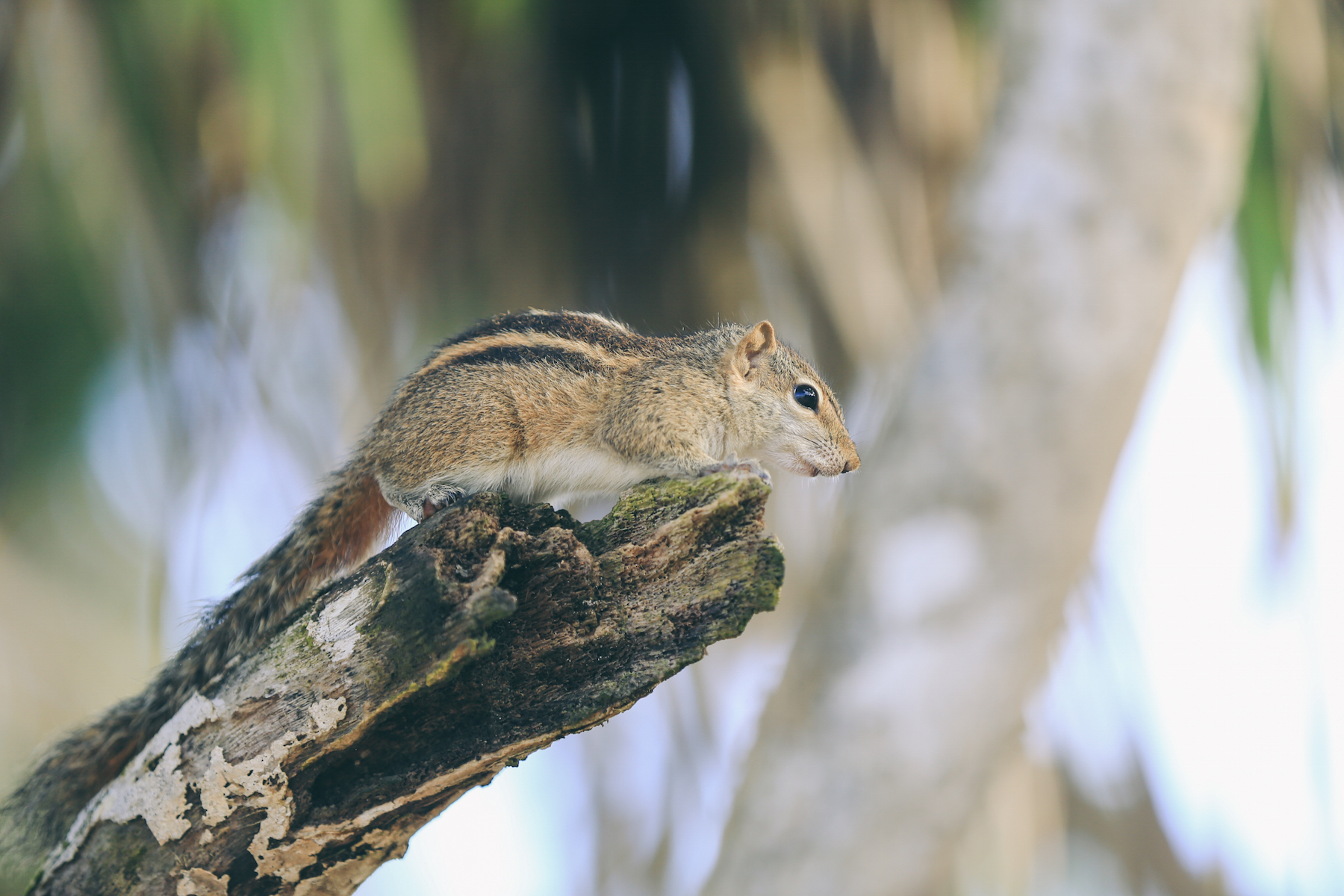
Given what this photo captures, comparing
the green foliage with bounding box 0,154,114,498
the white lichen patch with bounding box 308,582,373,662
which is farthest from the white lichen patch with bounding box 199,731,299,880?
the green foliage with bounding box 0,154,114,498

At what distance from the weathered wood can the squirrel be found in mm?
413

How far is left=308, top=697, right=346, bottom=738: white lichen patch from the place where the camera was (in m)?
1.63

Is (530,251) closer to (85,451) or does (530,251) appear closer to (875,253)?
(875,253)

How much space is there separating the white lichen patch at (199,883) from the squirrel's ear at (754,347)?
1773 mm

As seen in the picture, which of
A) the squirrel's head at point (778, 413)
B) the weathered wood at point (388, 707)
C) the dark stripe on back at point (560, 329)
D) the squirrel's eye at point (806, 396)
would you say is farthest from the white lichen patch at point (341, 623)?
the squirrel's eye at point (806, 396)

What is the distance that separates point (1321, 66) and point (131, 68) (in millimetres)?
5791

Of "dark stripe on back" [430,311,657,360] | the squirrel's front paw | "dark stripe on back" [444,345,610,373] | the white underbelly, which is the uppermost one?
"dark stripe on back" [430,311,657,360]

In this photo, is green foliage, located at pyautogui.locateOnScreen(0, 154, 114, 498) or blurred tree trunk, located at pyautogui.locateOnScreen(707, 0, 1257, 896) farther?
green foliage, located at pyautogui.locateOnScreen(0, 154, 114, 498)

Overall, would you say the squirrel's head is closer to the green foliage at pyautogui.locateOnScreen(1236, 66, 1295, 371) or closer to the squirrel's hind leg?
the squirrel's hind leg

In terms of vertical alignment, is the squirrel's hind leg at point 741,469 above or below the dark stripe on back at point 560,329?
below

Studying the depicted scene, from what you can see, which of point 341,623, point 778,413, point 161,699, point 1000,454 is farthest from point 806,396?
point 161,699

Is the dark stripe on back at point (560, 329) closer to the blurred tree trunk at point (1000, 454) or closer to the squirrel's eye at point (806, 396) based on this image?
the squirrel's eye at point (806, 396)

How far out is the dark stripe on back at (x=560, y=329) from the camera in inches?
103

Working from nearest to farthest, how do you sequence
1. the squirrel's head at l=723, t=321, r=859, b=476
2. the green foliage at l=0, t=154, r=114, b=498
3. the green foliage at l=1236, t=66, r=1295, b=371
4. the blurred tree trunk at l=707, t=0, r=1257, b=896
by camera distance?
the squirrel's head at l=723, t=321, r=859, b=476 < the blurred tree trunk at l=707, t=0, r=1257, b=896 < the green foliage at l=0, t=154, r=114, b=498 < the green foliage at l=1236, t=66, r=1295, b=371
